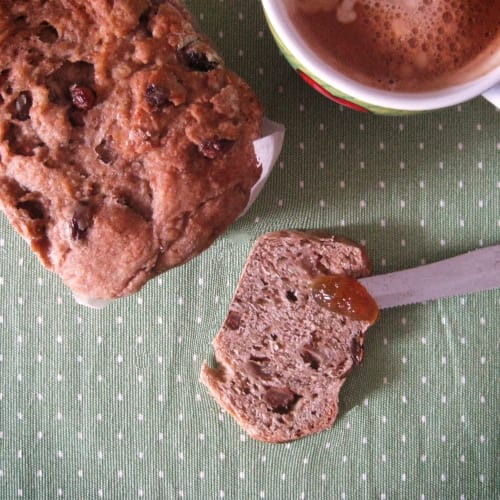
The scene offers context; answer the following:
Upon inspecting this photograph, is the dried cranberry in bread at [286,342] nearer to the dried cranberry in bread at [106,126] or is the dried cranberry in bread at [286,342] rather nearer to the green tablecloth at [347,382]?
the green tablecloth at [347,382]

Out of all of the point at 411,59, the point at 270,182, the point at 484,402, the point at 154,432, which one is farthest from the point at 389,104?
the point at 154,432

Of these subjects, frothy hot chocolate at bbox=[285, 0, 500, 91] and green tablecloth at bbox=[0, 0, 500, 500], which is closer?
frothy hot chocolate at bbox=[285, 0, 500, 91]

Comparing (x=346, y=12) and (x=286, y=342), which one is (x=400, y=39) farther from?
(x=286, y=342)

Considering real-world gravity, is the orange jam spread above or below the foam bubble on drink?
below

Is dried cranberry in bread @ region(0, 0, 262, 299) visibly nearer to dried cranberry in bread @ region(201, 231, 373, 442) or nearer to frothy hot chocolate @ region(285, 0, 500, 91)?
frothy hot chocolate @ region(285, 0, 500, 91)

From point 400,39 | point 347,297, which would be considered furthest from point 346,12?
point 347,297

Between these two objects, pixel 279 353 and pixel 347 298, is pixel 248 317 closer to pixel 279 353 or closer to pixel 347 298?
pixel 279 353

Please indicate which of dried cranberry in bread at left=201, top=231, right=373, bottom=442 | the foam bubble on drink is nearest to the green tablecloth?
dried cranberry in bread at left=201, top=231, right=373, bottom=442
